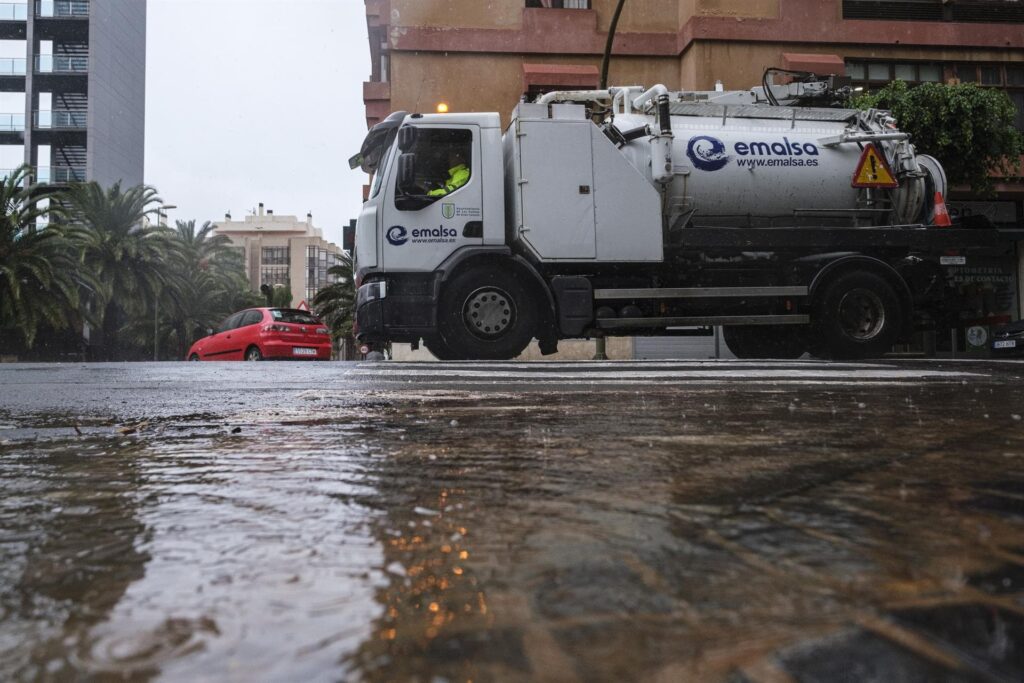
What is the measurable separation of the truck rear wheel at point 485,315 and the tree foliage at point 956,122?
8.96 metres

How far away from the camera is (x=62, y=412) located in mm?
2594

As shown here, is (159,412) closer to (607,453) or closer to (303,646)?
(607,453)

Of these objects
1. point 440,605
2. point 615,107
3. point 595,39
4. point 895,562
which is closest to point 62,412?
point 440,605

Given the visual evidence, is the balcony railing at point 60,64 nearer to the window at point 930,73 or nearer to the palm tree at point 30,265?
the palm tree at point 30,265

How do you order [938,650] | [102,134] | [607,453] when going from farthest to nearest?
[102,134], [607,453], [938,650]

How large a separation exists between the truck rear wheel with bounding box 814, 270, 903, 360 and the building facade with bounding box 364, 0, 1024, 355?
7.93 meters

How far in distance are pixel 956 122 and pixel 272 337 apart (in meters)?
13.1

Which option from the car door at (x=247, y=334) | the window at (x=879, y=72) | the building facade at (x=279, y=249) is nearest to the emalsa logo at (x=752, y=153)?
the car door at (x=247, y=334)

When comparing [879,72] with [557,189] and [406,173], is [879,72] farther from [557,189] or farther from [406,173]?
[406,173]

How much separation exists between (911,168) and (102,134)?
146 ft

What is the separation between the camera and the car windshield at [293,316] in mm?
15719

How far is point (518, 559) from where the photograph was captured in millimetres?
681

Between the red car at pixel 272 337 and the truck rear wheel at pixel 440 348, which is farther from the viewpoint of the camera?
the red car at pixel 272 337

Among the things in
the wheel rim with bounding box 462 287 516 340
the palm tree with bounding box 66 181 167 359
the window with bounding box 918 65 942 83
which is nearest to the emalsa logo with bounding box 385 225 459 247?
the wheel rim with bounding box 462 287 516 340
